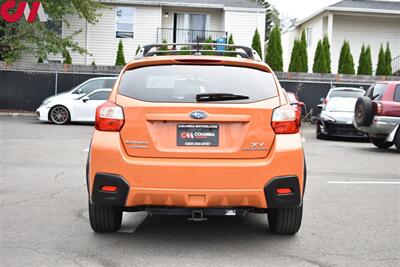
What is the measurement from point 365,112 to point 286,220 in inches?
322

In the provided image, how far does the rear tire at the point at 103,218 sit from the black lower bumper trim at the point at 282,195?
4.70 feet

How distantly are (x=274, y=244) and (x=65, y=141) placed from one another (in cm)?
1013

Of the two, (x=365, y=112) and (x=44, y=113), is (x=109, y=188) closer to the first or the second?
(x=365, y=112)

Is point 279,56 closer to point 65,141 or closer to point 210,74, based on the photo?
point 65,141

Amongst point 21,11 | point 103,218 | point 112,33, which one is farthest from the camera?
Answer: point 112,33

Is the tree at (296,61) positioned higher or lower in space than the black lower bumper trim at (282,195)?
higher

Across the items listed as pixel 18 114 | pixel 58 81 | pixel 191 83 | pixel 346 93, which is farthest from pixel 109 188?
pixel 58 81

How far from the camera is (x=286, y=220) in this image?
19.1 feet

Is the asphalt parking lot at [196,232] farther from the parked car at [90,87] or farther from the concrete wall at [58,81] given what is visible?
the concrete wall at [58,81]

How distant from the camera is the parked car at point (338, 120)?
17.4m

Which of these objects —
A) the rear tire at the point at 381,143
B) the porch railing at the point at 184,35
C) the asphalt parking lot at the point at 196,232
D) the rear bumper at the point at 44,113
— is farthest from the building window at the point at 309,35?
the asphalt parking lot at the point at 196,232

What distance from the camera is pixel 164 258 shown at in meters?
5.12

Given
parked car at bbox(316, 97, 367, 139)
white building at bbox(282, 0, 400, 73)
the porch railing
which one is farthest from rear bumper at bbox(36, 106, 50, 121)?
white building at bbox(282, 0, 400, 73)

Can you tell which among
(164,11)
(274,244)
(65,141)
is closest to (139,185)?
(274,244)
